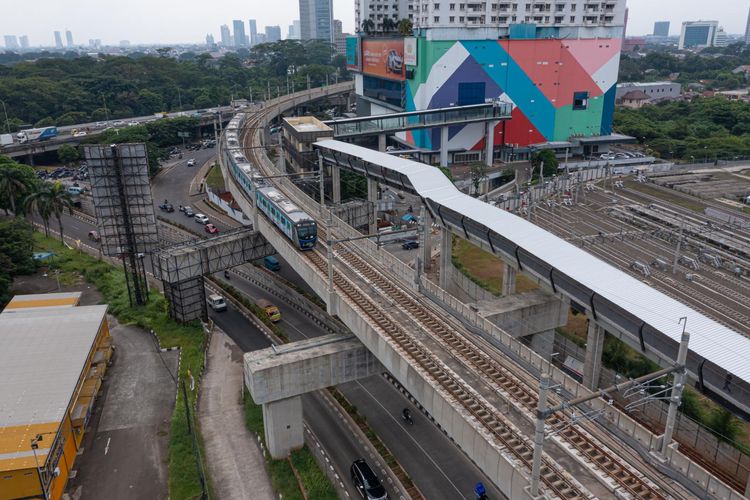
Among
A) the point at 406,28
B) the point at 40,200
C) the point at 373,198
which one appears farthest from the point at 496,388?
the point at 406,28

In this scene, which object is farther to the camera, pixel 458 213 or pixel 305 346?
pixel 458 213

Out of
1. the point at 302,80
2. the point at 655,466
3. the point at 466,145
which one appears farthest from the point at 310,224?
the point at 302,80

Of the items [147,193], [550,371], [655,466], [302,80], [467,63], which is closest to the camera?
[655,466]

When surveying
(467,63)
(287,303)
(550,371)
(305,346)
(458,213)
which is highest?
(467,63)

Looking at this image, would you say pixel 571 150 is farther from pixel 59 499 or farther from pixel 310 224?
pixel 59 499

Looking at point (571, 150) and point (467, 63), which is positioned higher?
point (467, 63)

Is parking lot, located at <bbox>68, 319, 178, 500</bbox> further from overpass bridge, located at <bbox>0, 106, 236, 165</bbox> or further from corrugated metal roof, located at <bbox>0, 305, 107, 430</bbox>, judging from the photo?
overpass bridge, located at <bbox>0, 106, 236, 165</bbox>

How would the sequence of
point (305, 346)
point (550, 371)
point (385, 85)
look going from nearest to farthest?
point (550, 371)
point (305, 346)
point (385, 85)
